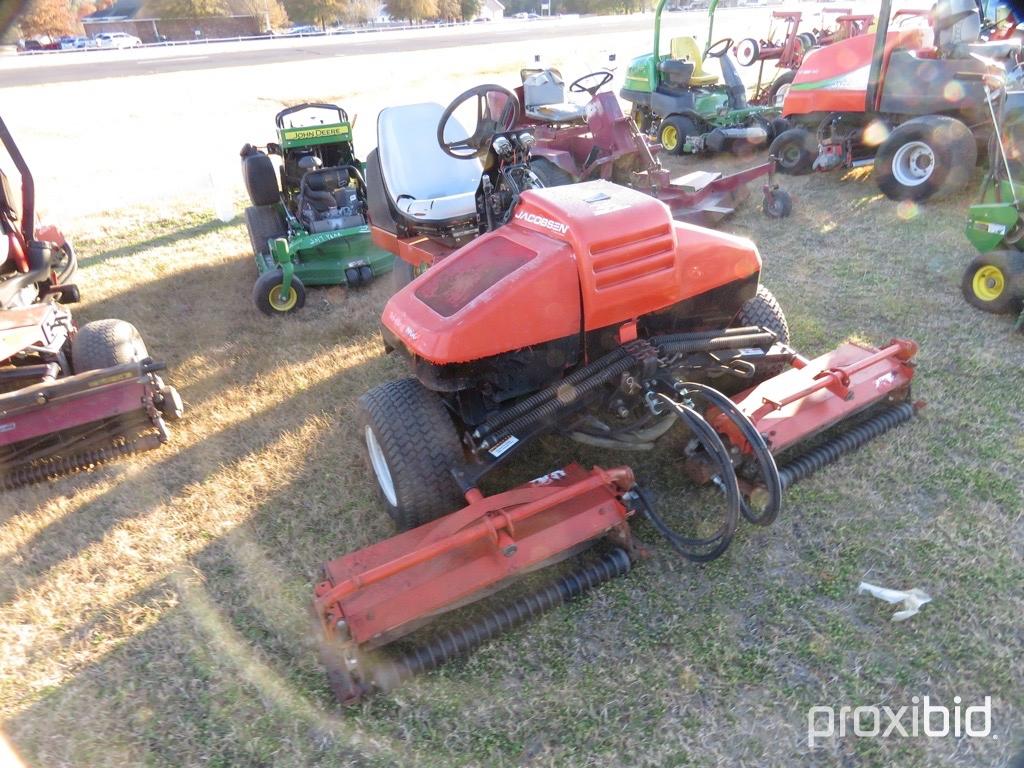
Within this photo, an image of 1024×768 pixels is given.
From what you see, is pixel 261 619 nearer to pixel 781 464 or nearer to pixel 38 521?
pixel 38 521

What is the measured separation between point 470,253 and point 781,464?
4.79 ft

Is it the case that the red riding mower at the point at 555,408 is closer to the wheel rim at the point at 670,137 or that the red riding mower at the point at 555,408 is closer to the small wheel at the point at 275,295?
the small wheel at the point at 275,295

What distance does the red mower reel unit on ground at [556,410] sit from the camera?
7.11ft

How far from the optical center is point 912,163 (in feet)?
19.6

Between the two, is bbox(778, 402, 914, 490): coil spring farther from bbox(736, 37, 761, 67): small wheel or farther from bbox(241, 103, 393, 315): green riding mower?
bbox(736, 37, 761, 67): small wheel

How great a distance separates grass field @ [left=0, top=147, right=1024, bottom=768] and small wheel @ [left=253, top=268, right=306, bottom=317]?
1.22 metres

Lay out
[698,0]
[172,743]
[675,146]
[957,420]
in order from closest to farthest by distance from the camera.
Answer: [172,743]
[957,420]
[675,146]
[698,0]

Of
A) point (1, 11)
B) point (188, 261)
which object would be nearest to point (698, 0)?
point (1, 11)

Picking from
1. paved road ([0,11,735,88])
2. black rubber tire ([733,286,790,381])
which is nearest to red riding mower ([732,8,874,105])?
black rubber tire ([733,286,790,381])

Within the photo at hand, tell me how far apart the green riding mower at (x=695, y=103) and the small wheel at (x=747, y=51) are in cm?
246

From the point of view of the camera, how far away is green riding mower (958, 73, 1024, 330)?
154 inches

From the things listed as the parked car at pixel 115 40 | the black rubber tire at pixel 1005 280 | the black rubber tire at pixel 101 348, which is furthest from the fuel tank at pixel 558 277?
the parked car at pixel 115 40

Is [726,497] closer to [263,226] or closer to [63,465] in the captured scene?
[63,465]

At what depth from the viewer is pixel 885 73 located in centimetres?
628
